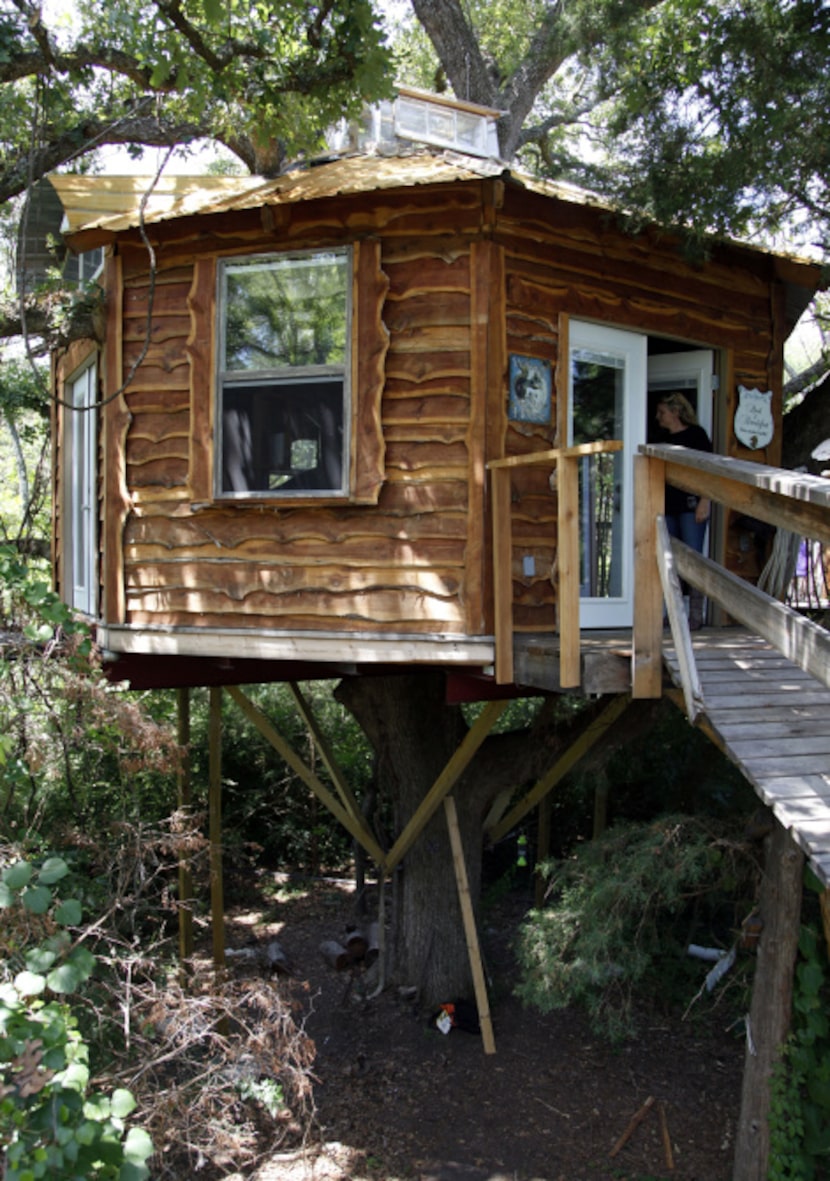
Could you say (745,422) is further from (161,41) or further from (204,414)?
(161,41)

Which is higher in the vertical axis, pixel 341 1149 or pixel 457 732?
pixel 457 732

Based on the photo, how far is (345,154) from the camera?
6.89m

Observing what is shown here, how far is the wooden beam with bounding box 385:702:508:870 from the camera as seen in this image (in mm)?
6566

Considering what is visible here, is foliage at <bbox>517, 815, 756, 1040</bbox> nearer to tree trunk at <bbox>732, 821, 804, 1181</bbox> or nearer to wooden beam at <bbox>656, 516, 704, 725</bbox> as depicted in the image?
tree trunk at <bbox>732, 821, 804, 1181</bbox>

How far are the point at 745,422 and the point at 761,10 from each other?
2.58 meters

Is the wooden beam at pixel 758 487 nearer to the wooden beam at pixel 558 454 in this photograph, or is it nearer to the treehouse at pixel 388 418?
the wooden beam at pixel 558 454

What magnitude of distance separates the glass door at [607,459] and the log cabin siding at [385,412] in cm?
21

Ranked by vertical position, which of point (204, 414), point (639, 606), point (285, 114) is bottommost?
point (639, 606)

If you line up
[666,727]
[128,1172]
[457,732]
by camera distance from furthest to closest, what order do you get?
[666,727] < [457,732] < [128,1172]

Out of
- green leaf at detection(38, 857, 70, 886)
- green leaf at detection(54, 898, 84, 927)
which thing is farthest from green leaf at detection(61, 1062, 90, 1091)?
green leaf at detection(38, 857, 70, 886)

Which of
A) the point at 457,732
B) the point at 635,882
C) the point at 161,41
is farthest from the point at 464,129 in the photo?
the point at 635,882

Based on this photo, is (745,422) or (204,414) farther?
(745,422)

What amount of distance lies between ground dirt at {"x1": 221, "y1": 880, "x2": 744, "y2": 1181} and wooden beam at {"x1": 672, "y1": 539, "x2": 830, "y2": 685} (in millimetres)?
3333

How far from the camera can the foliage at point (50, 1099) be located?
10.1 feet
